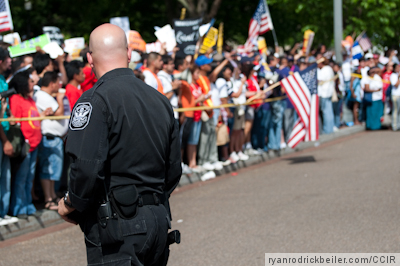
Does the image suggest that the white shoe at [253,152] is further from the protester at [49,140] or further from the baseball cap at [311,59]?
the baseball cap at [311,59]

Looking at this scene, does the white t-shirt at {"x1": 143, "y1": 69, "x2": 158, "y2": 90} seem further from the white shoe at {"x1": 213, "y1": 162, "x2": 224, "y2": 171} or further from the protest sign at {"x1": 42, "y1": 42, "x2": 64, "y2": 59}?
the white shoe at {"x1": 213, "y1": 162, "x2": 224, "y2": 171}

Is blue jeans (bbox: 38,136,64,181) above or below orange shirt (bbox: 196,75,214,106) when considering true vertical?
below

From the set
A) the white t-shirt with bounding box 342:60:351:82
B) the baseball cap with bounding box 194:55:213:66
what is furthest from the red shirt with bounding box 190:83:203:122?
the white t-shirt with bounding box 342:60:351:82

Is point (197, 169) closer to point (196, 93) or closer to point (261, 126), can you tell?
point (196, 93)

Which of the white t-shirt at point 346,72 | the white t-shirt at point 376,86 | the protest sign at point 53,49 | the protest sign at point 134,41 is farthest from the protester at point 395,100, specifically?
the protest sign at point 53,49

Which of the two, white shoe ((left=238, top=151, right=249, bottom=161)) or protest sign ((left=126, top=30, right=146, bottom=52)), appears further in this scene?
protest sign ((left=126, top=30, right=146, bottom=52))

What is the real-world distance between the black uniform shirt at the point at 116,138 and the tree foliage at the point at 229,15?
64.8ft

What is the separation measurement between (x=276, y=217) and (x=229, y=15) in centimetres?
2073

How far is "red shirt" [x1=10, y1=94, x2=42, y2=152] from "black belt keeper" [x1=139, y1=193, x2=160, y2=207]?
184 inches

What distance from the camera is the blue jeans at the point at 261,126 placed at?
12.6 metres

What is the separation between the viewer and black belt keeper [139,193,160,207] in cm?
295

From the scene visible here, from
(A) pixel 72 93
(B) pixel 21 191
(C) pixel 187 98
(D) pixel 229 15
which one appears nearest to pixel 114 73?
(B) pixel 21 191

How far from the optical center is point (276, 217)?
707cm

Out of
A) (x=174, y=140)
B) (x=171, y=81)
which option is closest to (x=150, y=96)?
(x=174, y=140)
